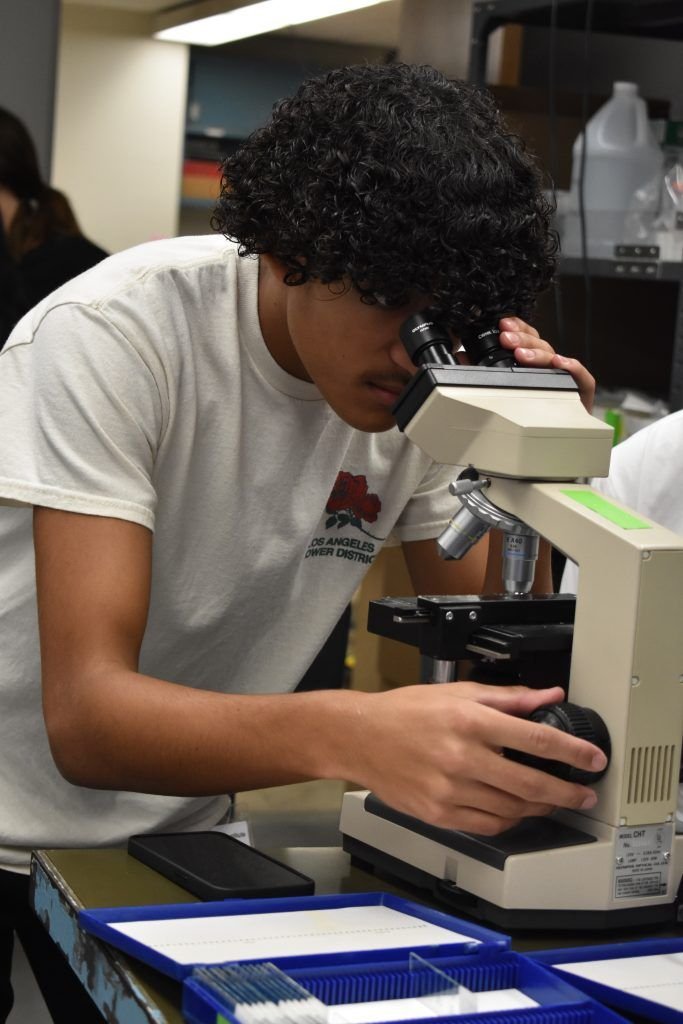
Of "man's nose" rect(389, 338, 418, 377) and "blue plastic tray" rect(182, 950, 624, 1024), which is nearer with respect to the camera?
"blue plastic tray" rect(182, 950, 624, 1024)

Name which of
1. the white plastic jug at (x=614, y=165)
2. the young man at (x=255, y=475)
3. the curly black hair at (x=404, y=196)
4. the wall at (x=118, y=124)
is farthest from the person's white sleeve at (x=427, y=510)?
the wall at (x=118, y=124)

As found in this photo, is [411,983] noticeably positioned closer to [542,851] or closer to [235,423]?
[542,851]

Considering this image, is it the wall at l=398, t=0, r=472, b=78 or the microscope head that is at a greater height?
the wall at l=398, t=0, r=472, b=78

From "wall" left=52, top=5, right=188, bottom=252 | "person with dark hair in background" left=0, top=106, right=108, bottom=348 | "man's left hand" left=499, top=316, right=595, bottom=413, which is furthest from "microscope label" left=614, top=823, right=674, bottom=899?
"wall" left=52, top=5, right=188, bottom=252

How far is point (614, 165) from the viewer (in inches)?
98.4

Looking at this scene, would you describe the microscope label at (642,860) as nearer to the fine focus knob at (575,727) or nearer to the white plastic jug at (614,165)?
the fine focus knob at (575,727)

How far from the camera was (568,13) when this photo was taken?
264 centimetres

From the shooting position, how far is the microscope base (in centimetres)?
96

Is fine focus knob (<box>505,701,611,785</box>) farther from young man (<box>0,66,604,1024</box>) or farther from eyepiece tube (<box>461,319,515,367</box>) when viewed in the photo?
eyepiece tube (<box>461,319,515,367</box>)

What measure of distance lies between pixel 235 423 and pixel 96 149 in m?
4.28

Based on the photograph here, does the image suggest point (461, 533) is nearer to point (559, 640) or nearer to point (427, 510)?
point (559, 640)

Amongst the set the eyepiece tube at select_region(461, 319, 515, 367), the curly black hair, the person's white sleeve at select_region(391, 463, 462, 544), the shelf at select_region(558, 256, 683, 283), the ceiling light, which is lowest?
the person's white sleeve at select_region(391, 463, 462, 544)

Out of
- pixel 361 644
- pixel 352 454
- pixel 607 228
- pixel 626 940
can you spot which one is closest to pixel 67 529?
pixel 352 454

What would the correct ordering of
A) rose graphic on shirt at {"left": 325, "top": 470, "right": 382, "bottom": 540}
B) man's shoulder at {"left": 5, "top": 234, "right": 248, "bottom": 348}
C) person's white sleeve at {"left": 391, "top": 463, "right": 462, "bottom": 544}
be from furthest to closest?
person's white sleeve at {"left": 391, "top": 463, "right": 462, "bottom": 544} < rose graphic on shirt at {"left": 325, "top": 470, "right": 382, "bottom": 540} < man's shoulder at {"left": 5, "top": 234, "right": 248, "bottom": 348}
